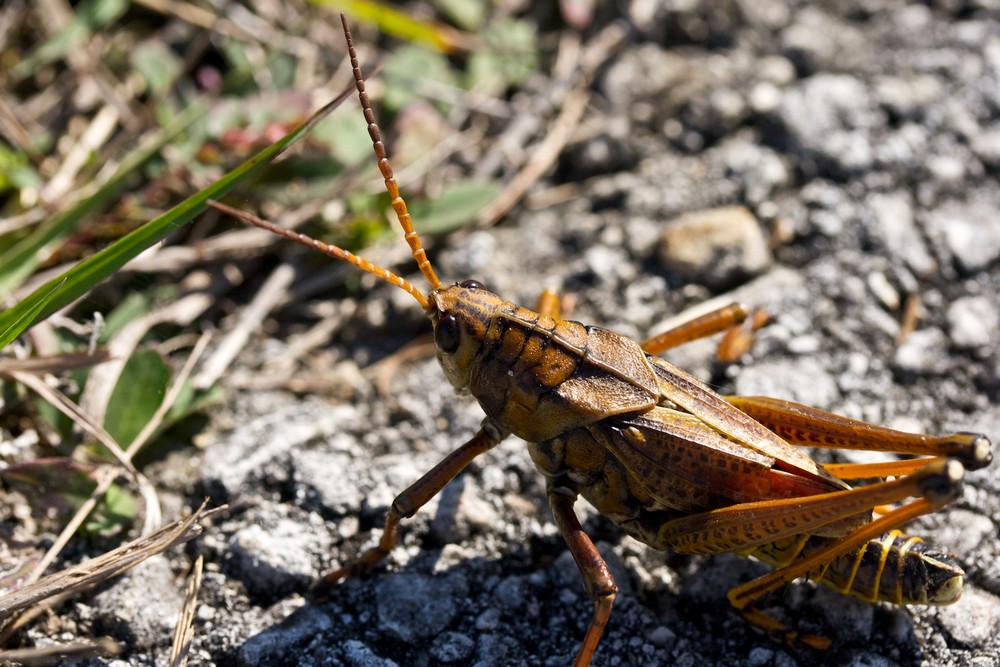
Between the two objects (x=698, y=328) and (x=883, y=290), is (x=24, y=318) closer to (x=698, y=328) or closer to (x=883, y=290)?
(x=698, y=328)

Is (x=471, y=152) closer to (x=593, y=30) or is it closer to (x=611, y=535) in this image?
(x=593, y=30)

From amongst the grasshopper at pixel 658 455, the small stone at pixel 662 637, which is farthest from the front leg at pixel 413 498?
the small stone at pixel 662 637

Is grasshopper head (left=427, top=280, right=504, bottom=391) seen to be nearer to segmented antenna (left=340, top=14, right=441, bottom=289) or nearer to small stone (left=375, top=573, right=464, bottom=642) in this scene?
segmented antenna (left=340, top=14, right=441, bottom=289)

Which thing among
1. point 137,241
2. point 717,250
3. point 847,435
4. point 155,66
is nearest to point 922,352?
point 717,250

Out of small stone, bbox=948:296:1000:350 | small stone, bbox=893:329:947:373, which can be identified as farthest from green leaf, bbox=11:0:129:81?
small stone, bbox=948:296:1000:350

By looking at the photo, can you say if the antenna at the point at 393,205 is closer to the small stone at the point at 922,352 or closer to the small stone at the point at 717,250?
the small stone at the point at 717,250

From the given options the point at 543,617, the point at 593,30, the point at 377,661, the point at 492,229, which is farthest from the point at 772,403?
the point at 593,30
